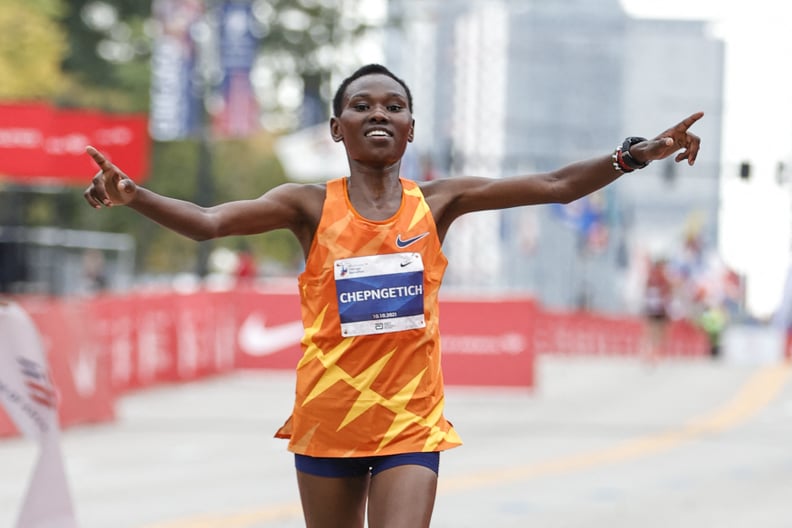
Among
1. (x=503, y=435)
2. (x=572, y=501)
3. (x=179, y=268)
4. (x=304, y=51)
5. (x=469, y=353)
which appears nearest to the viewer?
(x=572, y=501)

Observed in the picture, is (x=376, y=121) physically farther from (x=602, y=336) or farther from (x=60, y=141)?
(x=602, y=336)

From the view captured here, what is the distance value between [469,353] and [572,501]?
10.0m

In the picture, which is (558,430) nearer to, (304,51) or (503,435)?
(503,435)

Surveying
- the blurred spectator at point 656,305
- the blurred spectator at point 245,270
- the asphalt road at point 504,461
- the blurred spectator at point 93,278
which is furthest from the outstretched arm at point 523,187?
the blurred spectator at point 245,270

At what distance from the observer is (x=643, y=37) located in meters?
112

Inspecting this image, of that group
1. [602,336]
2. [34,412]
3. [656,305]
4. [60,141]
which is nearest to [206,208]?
[34,412]

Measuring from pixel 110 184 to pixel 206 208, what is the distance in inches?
12.5

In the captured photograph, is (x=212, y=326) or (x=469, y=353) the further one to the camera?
(x=212, y=326)

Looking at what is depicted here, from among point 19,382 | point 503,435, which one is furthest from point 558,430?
point 19,382

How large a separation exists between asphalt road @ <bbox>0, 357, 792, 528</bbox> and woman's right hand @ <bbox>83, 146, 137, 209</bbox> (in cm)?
526

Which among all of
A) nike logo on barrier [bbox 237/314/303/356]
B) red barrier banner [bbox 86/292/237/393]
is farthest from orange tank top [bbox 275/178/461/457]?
nike logo on barrier [bbox 237/314/303/356]

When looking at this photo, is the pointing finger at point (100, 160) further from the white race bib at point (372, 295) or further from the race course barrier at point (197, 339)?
the race course barrier at point (197, 339)

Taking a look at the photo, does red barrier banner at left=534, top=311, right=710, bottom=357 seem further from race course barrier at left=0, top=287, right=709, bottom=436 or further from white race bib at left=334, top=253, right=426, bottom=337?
white race bib at left=334, top=253, right=426, bottom=337

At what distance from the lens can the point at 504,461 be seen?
13242 millimetres
